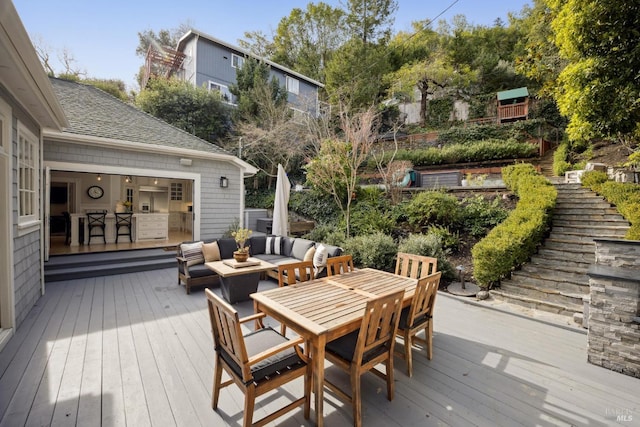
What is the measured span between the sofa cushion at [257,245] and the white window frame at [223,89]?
11072mm

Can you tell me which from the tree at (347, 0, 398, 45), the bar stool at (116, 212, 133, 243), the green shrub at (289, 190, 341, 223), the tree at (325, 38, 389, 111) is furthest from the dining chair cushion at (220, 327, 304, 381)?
the tree at (347, 0, 398, 45)

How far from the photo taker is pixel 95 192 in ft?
34.0

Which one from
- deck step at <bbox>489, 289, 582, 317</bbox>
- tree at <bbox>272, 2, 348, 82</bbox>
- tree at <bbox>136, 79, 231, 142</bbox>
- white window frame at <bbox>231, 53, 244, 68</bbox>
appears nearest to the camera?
deck step at <bbox>489, 289, 582, 317</bbox>

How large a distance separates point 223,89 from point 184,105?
2.94m

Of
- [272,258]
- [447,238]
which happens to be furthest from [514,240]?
[272,258]

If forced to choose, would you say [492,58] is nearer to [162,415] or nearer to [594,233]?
[594,233]

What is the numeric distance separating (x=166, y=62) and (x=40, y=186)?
49.7 ft

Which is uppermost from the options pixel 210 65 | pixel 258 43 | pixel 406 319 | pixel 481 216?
pixel 258 43

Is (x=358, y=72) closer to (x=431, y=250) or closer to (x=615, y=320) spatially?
(x=431, y=250)

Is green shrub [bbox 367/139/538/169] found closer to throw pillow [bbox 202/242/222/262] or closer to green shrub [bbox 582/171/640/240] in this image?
green shrub [bbox 582/171/640/240]

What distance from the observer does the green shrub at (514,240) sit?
5.05 m

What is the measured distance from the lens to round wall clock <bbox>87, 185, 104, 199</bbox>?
33.8 ft

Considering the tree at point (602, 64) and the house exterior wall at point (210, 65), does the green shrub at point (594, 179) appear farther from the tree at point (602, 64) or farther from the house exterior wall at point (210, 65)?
the house exterior wall at point (210, 65)

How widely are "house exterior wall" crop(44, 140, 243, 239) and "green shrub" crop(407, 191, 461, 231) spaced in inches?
219
